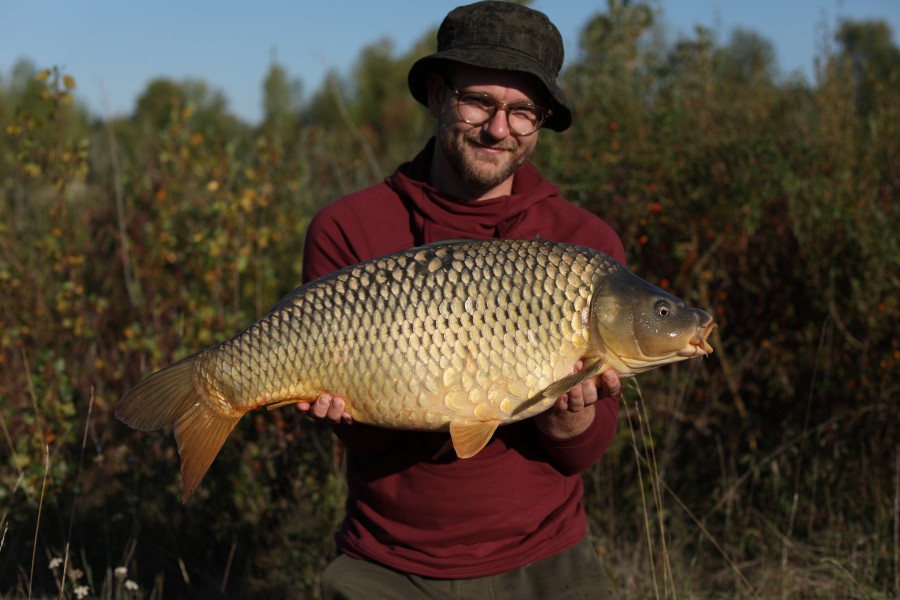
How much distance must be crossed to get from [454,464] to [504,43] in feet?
2.83

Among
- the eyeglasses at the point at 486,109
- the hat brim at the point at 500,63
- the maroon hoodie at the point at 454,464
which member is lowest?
the maroon hoodie at the point at 454,464

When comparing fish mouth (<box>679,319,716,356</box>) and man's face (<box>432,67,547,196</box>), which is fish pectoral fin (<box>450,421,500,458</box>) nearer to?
fish mouth (<box>679,319,716,356</box>)

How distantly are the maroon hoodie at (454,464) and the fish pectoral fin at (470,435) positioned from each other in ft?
0.72

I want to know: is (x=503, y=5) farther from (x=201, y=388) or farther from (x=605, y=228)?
(x=201, y=388)

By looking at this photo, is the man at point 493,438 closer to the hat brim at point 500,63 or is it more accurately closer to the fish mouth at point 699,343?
the hat brim at point 500,63

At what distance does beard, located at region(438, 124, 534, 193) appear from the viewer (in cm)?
198

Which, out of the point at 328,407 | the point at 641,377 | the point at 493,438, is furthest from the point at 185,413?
the point at 641,377

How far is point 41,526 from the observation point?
120 inches

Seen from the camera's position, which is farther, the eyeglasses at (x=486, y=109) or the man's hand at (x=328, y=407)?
the eyeglasses at (x=486, y=109)

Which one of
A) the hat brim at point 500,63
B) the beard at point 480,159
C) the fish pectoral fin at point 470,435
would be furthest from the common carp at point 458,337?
the hat brim at point 500,63

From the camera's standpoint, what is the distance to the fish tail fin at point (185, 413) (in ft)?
5.69

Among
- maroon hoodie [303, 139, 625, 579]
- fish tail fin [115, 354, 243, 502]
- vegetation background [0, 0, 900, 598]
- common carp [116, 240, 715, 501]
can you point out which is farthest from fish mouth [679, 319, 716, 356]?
vegetation background [0, 0, 900, 598]

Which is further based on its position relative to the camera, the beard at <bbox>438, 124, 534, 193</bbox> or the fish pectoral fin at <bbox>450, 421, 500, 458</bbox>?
the beard at <bbox>438, 124, 534, 193</bbox>

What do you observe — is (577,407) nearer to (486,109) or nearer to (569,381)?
(569,381)
